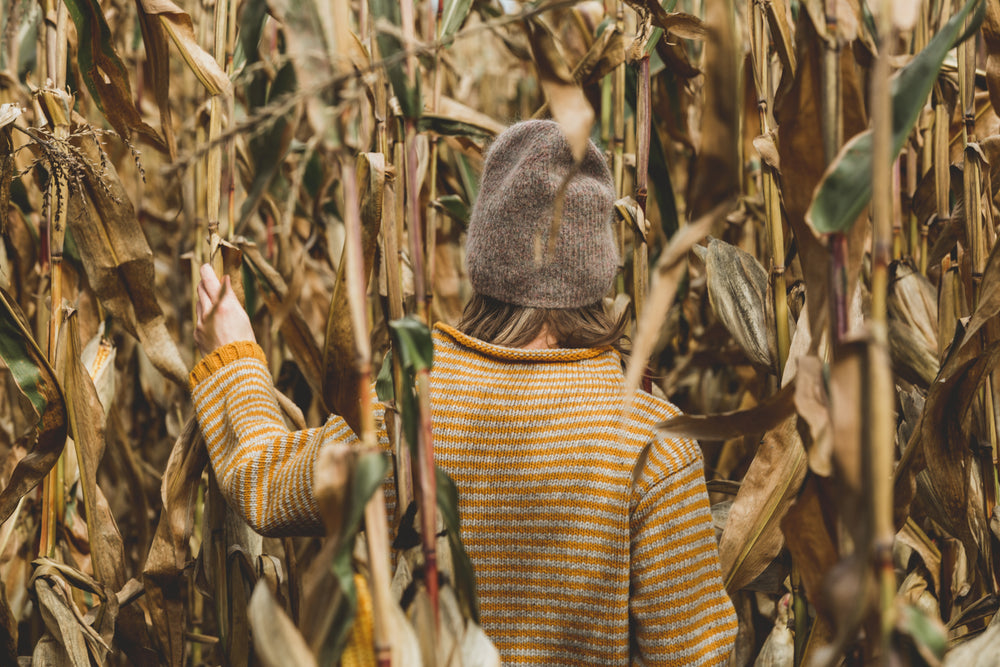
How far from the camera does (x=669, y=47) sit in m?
1.07

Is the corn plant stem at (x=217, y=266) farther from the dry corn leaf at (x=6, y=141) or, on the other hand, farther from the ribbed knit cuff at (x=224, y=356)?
the dry corn leaf at (x=6, y=141)

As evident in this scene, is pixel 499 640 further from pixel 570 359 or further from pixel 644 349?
pixel 644 349

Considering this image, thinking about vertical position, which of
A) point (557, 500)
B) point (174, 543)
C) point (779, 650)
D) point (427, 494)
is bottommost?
point (779, 650)

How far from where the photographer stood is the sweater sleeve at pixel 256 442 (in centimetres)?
83

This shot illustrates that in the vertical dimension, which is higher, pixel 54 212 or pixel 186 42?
pixel 186 42

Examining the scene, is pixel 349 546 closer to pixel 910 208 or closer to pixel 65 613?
pixel 65 613

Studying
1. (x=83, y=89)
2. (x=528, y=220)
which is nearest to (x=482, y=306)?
(x=528, y=220)

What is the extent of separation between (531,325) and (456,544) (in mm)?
313

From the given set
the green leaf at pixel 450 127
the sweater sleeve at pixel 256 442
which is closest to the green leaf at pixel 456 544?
the sweater sleeve at pixel 256 442

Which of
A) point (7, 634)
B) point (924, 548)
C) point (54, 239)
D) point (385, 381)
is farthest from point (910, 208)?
point (7, 634)

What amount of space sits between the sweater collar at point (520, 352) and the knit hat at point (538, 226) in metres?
0.05

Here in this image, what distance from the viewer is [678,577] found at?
0.83 meters

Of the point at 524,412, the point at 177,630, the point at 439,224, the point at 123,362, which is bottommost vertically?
the point at 177,630

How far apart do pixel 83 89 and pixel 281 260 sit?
56cm
